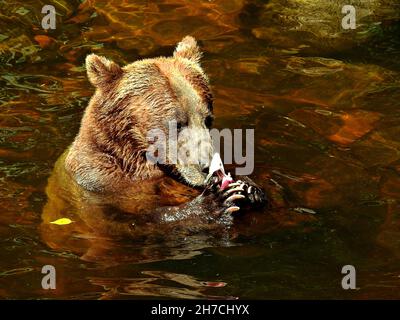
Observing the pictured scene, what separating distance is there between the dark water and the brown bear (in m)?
0.40

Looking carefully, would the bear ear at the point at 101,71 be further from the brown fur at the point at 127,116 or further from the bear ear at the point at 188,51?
the bear ear at the point at 188,51

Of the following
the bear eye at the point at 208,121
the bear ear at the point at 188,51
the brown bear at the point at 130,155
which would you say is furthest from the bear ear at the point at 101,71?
the bear eye at the point at 208,121

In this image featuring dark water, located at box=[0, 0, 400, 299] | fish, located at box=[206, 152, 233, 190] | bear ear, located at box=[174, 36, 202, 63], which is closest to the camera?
dark water, located at box=[0, 0, 400, 299]

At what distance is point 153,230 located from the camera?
7641 millimetres

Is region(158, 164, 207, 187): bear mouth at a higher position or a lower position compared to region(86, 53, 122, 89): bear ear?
lower

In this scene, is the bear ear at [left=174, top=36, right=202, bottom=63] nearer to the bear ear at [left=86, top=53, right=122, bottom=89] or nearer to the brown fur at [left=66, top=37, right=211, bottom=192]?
the brown fur at [left=66, top=37, right=211, bottom=192]

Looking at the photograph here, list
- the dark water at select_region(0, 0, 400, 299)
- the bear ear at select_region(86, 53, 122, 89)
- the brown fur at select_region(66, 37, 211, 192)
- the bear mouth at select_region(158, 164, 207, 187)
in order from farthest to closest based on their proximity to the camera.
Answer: the bear ear at select_region(86, 53, 122, 89) < the brown fur at select_region(66, 37, 211, 192) < the bear mouth at select_region(158, 164, 207, 187) < the dark water at select_region(0, 0, 400, 299)

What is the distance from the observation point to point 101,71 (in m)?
8.29

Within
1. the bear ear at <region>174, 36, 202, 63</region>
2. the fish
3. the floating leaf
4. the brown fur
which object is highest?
the bear ear at <region>174, 36, 202, 63</region>

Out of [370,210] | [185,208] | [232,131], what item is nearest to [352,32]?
[232,131]

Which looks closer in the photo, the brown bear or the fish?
the fish

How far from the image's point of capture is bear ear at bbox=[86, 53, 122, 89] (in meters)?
8.27

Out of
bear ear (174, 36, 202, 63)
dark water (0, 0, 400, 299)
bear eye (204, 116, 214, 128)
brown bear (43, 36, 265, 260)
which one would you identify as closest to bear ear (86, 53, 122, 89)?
brown bear (43, 36, 265, 260)

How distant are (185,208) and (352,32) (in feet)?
20.8
